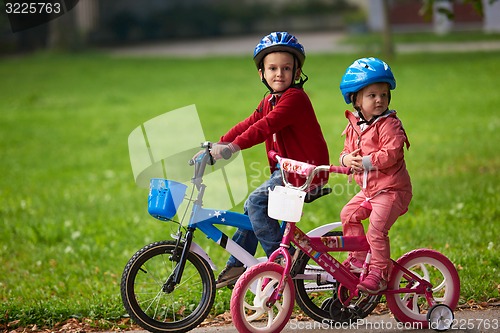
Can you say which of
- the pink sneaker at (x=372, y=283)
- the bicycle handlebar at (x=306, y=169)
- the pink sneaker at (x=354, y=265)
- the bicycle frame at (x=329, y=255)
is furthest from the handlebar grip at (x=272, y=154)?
the pink sneaker at (x=372, y=283)

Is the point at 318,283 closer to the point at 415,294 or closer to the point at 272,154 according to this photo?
the point at 415,294

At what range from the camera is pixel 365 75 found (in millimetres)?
4496

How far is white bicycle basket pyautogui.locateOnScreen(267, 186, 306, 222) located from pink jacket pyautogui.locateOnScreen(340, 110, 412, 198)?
1.32ft

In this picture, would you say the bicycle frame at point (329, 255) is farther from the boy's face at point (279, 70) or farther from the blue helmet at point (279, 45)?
the blue helmet at point (279, 45)

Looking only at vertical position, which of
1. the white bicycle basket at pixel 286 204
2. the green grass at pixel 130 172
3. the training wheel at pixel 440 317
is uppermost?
the white bicycle basket at pixel 286 204

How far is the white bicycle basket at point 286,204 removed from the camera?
441 cm

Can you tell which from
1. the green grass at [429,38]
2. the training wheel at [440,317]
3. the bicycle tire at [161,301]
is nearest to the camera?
the bicycle tire at [161,301]

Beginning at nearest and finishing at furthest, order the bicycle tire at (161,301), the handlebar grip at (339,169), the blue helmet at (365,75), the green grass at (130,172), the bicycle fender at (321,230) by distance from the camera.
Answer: the handlebar grip at (339,169), the blue helmet at (365,75), the bicycle tire at (161,301), the bicycle fender at (321,230), the green grass at (130,172)

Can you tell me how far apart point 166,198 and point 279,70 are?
1.02 meters

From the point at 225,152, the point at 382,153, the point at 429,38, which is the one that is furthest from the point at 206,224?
the point at 429,38

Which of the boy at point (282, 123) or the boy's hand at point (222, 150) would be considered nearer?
the boy's hand at point (222, 150)

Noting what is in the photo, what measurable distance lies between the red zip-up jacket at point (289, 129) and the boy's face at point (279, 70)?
63mm

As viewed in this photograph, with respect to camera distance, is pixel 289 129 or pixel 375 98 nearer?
pixel 375 98

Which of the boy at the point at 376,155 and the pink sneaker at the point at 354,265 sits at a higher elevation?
the boy at the point at 376,155
